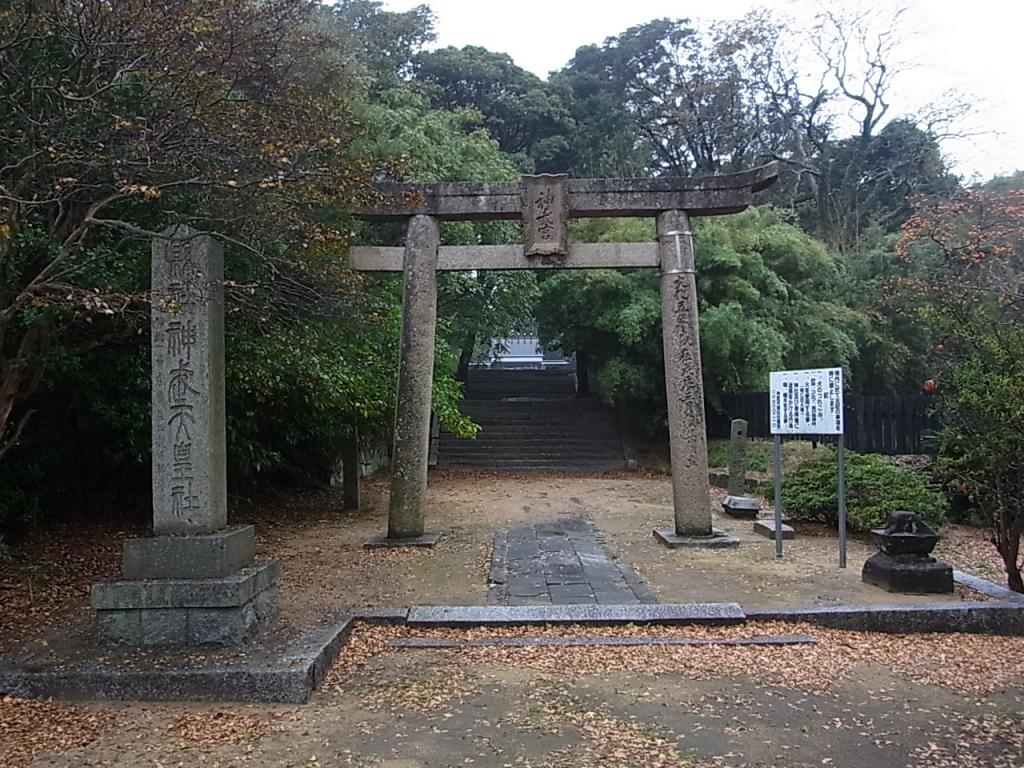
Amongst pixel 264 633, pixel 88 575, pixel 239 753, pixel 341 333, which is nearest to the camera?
pixel 239 753

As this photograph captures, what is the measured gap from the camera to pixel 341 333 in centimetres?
877

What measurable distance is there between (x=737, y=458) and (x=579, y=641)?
31.3 ft

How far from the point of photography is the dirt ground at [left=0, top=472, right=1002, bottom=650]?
6.80 m

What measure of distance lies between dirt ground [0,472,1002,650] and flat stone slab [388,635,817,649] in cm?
77

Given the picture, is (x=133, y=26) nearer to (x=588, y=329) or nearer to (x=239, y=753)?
(x=239, y=753)

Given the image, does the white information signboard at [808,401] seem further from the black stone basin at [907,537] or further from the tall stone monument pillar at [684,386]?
the black stone basin at [907,537]

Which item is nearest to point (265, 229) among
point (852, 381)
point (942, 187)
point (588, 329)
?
point (588, 329)

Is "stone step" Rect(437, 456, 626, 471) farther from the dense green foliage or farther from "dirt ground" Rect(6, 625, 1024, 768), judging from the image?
"dirt ground" Rect(6, 625, 1024, 768)

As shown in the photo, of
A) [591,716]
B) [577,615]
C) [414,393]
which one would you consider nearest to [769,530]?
[414,393]

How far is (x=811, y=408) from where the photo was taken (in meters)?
8.30

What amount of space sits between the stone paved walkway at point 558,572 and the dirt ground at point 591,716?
4.48ft

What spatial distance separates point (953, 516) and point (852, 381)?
33.7 feet

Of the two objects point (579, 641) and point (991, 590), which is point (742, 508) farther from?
point (579, 641)

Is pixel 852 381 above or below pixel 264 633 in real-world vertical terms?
above
